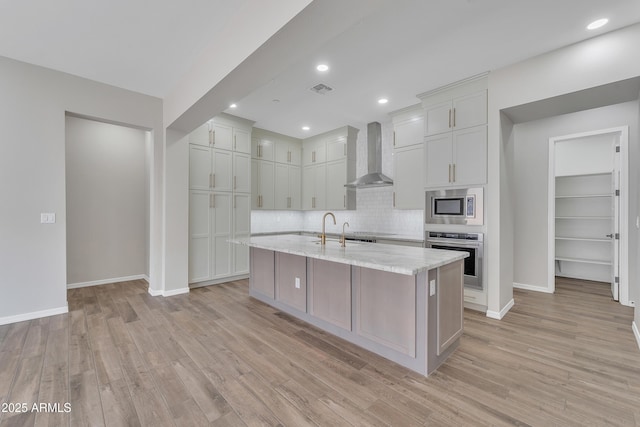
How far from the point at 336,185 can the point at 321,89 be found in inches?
87.8

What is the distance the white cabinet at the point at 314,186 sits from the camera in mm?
5836

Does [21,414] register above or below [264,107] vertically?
below

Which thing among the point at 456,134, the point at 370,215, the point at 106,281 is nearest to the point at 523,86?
the point at 456,134

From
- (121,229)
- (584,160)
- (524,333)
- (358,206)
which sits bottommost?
(524,333)

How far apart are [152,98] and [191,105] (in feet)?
4.37

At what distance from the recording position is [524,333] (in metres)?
2.79

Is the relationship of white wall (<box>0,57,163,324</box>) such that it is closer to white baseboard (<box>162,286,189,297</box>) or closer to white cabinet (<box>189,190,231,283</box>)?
white baseboard (<box>162,286,189,297</box>)

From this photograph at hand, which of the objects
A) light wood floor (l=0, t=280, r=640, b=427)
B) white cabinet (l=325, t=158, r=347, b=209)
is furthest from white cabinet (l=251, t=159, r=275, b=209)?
light wood floor (l=0, t=280, r=640, b=427)

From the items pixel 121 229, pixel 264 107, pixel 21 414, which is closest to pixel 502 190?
pixel 264 107

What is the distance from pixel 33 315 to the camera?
10.3ft

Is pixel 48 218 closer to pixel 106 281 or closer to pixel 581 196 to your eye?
pixel 106 281

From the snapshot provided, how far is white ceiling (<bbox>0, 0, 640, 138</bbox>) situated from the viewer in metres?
2.23

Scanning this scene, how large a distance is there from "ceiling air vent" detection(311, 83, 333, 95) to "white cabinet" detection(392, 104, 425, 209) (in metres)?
1.40

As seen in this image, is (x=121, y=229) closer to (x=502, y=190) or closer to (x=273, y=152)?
(x=273, y=152)
